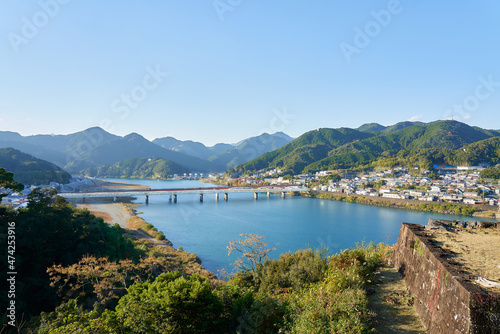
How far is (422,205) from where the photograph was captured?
30656mm

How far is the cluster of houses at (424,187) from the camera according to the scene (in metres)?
32.3

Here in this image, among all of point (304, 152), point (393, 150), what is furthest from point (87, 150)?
point (393, 150)

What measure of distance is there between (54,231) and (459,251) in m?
10.8

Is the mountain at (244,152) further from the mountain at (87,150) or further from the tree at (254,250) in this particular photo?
the tree at (254,250)

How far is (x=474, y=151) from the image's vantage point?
189ft

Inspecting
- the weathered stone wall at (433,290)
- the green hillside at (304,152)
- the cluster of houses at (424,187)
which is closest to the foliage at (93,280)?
the weathered stone wall at (433,290)

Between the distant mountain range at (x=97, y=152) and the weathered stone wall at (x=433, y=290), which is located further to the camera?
the distant mountain range at (x=97, y=152)

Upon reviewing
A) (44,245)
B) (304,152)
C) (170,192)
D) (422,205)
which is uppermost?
(304,152)

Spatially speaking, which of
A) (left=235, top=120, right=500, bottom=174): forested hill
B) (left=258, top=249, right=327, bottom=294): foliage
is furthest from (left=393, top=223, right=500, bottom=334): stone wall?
(left=235, top=120, right=500, bottom=174): forested hill

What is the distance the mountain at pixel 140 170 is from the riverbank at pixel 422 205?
2545 inches

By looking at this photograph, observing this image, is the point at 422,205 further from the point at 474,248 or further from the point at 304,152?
the point at 304,152

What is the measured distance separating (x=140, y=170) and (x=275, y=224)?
85.2 m

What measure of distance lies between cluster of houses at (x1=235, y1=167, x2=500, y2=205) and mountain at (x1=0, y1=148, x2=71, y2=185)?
139ft

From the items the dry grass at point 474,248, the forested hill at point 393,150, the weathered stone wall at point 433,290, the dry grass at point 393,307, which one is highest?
the forested hill at point 393,150
